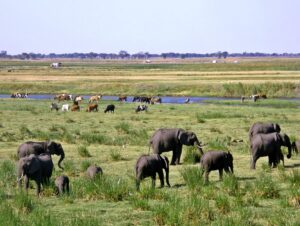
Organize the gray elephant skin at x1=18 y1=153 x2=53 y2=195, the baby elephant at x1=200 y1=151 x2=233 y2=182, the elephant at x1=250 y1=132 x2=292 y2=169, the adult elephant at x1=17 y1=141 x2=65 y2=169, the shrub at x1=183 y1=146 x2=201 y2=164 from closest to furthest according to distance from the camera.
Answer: the gray elephant skin at x1=18 y1=153 x2=53 y2=195 < the baby elephant at x1=200 y1=151 x2=233 y2=182 < the adult elephant at x1=17 y1=141 x2=65 y2=169 < the elephant at x1=250 y1=132 x2=292 y2=169 < the shrub at x1=183 y1=146 x2=201 y2=164

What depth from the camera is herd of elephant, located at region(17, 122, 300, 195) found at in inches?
561

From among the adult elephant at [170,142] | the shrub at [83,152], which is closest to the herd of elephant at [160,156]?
the adult elephant at [170,142]

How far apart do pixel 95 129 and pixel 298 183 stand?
1738 cm

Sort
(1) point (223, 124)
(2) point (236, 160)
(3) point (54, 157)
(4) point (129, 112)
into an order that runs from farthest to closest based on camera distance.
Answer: (4) point (129, 112)
(1) point (223, 124)
(3) point (54, 157)
(2) point (236, 160)

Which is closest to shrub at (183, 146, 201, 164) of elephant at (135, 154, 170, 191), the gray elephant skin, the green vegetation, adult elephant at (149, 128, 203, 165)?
the green vegetation

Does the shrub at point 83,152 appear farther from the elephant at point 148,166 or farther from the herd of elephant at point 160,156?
the elephant at point 148,166

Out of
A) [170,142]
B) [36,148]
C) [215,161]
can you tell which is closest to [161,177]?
[215,161]

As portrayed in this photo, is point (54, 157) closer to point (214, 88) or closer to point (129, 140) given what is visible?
point (129, 140)

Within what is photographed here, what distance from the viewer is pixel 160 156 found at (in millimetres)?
15211

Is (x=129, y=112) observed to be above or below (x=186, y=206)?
below

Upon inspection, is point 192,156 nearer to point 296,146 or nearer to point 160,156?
point 296,146

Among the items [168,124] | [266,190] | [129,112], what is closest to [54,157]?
[266,190]

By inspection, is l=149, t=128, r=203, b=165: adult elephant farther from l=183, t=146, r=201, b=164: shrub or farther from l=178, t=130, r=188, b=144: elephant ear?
l=183, t=146, r=201, b=164: shrub

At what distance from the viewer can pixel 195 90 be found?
237ft
